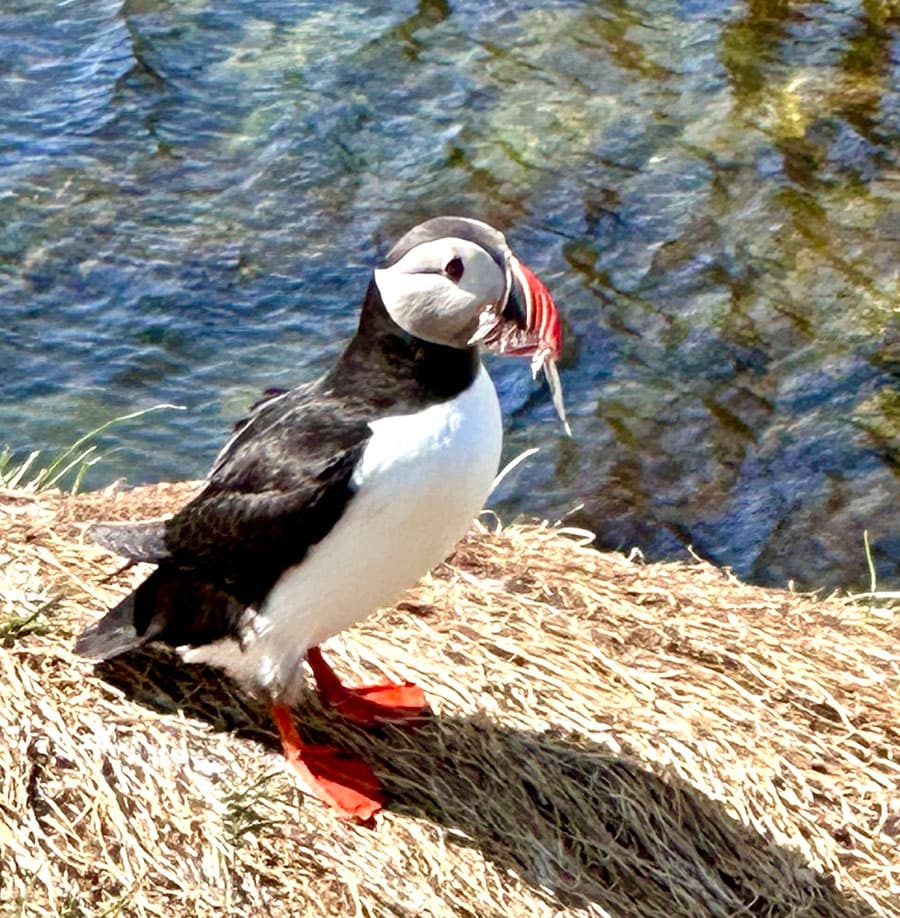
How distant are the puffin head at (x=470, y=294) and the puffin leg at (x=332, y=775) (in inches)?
40.4

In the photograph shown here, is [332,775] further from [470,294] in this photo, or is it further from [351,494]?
[470,294]

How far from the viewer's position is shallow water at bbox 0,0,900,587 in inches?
331

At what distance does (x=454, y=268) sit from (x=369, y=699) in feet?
4.03

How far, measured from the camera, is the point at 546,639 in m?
5.14

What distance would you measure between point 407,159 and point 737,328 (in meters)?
2.07

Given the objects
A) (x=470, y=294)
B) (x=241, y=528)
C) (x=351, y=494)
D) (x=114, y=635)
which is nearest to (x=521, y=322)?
(x=470, y=294)

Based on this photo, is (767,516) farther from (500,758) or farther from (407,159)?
(500,758)

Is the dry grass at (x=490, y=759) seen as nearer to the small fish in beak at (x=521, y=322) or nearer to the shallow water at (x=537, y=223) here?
the small fish in beak at (x=521, y=322)

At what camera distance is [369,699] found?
4.66 metres

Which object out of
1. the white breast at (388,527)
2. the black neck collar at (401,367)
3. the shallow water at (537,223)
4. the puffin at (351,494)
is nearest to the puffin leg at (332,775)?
the puffin at (351,494)

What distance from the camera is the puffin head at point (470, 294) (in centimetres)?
405

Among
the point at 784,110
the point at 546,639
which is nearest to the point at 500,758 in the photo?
the point at 546,639

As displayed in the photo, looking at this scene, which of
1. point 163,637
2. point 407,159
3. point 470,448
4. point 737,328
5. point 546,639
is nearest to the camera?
point 470,448

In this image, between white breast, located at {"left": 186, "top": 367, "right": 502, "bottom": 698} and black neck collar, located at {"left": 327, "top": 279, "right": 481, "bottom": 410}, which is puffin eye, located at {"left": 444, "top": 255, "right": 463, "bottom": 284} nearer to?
black neck collar, located at {"left": 327, "top": 279, "right": 481, "bottom": 410}
